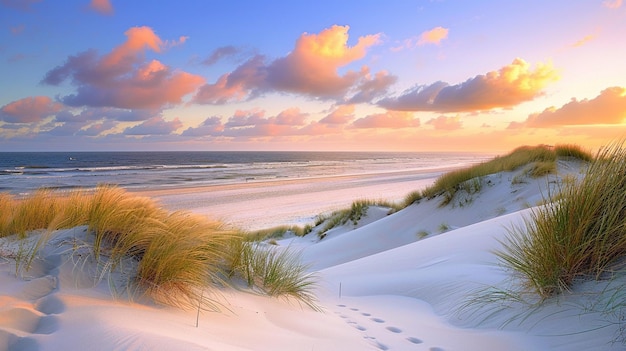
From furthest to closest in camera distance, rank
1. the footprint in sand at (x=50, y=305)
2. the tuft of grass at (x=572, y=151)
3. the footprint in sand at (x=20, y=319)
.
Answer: the tuft of grass at (x=572, y=151) → the footprint in sand at (x=50, y=305) → the footprint in sand at (x=20, y=319)

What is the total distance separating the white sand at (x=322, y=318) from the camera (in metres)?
2.23

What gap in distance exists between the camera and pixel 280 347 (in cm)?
261

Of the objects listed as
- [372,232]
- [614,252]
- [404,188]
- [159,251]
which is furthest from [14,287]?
[404,188]

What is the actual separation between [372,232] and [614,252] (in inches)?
348

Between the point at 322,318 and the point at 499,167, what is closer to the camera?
the point at 322,318

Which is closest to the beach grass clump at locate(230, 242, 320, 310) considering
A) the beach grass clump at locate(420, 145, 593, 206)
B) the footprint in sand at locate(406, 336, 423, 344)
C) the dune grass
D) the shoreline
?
the dune grass

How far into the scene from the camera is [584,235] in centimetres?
299

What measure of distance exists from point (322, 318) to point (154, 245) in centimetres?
150

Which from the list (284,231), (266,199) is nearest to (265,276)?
(284,231)

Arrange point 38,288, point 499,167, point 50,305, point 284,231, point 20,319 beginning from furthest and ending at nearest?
point 284,231
point 499,167
point 38,288
point 50,305
point 20,319

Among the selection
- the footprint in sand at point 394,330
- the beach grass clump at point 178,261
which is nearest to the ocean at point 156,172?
the beach grass clump at point 178,261

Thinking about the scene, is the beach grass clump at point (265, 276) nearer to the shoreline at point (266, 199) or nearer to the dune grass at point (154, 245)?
the dune grass at point (154, 245)

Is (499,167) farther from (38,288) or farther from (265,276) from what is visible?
(38,288)

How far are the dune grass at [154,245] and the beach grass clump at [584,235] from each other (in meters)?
2.03
